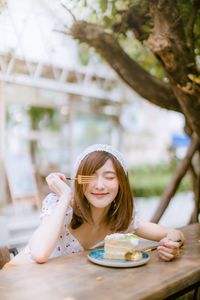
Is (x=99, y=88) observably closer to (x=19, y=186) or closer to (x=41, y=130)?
(x=19, y=186)

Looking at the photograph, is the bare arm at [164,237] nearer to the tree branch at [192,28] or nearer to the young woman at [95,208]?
the young woman at [95,208]

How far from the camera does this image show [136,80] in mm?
3363

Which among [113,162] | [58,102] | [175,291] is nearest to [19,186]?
[58,102]

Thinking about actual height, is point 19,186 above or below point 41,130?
below

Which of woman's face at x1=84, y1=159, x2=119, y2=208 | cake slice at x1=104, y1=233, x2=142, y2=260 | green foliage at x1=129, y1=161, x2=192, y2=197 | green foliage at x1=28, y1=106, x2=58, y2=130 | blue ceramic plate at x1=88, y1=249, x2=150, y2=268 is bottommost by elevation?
green foliage at x1=129, y1=161, x2=192, y2=197

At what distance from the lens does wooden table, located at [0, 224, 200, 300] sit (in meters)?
1.39

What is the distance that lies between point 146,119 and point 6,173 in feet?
45.9

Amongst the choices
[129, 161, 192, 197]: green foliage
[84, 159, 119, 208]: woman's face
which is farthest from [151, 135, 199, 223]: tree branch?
[129, 161, 192, 197]: green foliage

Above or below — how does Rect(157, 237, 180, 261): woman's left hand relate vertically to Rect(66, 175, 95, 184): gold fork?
below

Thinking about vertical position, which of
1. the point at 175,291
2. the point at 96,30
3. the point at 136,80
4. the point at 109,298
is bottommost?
the point at 175,291

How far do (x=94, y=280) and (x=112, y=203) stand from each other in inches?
29.8

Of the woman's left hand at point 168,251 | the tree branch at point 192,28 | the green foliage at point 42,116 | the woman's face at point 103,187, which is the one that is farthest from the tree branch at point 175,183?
the green foliage at point 42,116

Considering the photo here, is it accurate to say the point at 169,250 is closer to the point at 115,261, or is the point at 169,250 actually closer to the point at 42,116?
the point at 115,261

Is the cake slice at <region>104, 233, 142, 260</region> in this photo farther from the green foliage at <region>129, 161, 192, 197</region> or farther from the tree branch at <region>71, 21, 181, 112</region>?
the green foliage at <region>129, 161, 192, 197</region>
